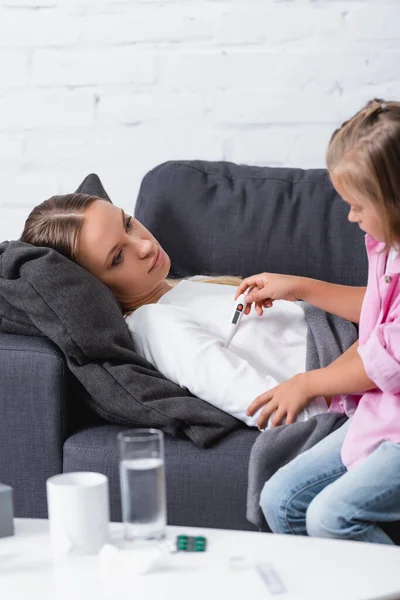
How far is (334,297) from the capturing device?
71.3 inches

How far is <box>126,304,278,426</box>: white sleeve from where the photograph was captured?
1723 mm

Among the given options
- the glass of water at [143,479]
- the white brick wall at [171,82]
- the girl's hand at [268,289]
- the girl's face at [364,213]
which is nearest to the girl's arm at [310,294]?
the girl's hand at [268,289]

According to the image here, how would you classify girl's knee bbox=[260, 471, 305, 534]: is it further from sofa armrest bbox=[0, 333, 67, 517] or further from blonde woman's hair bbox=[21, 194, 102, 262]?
blonde woman's hair bbox=[21, 194, 102, 262]

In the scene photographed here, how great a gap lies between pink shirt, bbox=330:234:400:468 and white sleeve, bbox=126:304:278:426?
251 millimetres

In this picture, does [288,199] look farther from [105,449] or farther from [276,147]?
[105,449]

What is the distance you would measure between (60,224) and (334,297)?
623 mm

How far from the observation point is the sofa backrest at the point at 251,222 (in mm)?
2139

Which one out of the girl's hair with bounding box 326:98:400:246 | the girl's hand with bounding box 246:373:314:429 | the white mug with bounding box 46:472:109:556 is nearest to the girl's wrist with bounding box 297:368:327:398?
the girl's hand with bounding box 246:373:314:429

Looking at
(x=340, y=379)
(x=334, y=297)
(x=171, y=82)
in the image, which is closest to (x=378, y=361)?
(x=340, y=379)

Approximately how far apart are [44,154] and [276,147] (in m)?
0.73

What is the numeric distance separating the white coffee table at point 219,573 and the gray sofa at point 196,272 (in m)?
0.43

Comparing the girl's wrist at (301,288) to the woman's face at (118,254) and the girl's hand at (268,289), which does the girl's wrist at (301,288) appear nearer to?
the girl's hand at (268,289)

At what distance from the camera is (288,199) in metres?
2.22

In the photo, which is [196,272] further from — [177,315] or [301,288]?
[301,288]
